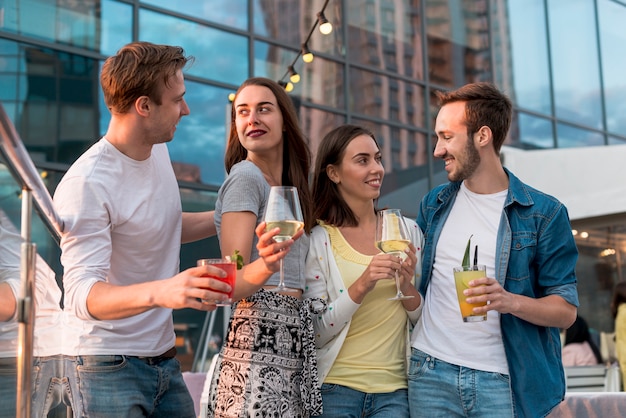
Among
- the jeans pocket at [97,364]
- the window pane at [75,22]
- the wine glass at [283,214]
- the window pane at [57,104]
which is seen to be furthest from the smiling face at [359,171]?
the window pane at [75,22]

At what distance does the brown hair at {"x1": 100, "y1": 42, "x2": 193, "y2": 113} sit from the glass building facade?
129 inches

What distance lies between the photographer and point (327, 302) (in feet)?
9.37

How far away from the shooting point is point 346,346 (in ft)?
9.40

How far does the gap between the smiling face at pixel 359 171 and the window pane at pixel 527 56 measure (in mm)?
10362

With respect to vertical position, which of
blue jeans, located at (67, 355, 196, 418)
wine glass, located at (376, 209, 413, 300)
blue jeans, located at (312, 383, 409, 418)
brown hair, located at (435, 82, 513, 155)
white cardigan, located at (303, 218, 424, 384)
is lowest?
blue jeans, located at (312, 383, 409, 418)

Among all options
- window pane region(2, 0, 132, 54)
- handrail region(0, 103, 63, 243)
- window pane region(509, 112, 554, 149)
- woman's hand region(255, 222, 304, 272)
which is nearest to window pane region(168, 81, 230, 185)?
window pane region(2, 0, 132, 54)

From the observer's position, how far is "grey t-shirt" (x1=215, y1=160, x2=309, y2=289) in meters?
2.48

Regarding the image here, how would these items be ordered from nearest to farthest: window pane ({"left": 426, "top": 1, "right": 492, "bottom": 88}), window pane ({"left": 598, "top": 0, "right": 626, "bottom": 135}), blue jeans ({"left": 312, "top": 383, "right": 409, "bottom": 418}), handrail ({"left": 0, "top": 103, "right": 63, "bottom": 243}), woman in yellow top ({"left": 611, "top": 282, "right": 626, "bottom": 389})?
handrail ({"left": 0, "top": 103, "right": 63, "bottom": 243})
blue jeans ({"left": 312, "top": 383, "right": 409, "bottom": 418})
woman in yellow top ({"left": 611, "top": 282, "right": 626, "bottom": 389})
window pane ({"left": 426, "top": 1, "right": 492, "bottom": 88})
window pane ({"left": 598, "top": 0, "right": 626, "bottom": 135})

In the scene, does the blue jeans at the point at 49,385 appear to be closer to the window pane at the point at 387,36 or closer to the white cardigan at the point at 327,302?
the white cardigan at the point at 327,302

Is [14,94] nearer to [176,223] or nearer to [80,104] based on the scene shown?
[80,104]

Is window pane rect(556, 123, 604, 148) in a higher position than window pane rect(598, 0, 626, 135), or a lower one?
lower

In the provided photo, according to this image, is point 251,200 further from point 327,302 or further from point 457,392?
point 457,392

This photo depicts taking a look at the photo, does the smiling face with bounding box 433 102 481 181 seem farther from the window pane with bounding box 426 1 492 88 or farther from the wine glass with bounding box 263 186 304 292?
the window pane with bounding box 426 1 492 88

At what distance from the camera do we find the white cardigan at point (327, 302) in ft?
9.11
